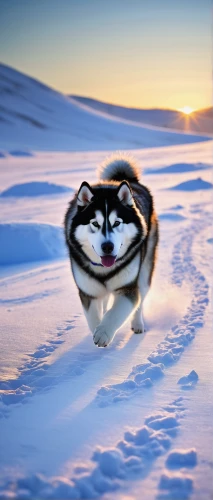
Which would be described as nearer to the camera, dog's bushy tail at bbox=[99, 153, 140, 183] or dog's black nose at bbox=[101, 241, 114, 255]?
dog's black nose at bbox=[101, 241, 114, 255]

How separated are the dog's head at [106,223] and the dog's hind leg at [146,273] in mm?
541

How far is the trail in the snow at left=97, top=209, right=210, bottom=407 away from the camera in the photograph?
2.39 metres

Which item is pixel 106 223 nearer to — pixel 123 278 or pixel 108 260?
pixel 108 260

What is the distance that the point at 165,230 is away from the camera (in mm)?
6793

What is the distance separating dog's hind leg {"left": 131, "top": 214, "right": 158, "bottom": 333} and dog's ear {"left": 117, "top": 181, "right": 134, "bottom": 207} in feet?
2.34

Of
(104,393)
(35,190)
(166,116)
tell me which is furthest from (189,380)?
(166,116)

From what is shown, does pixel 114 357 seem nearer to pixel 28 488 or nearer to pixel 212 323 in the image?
pixel 212 323

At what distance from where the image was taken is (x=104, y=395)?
236cm

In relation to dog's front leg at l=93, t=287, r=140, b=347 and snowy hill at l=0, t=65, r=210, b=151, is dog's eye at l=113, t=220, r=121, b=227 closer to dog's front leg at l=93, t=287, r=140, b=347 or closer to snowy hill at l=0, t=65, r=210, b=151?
dog's front leg at l=93, t=287, r=140, b=347

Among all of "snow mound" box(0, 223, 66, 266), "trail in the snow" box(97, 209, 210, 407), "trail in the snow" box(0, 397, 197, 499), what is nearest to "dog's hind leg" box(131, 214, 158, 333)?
"trail in the snow" box(97, 209, 210, 407)

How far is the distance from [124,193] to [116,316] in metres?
0.77

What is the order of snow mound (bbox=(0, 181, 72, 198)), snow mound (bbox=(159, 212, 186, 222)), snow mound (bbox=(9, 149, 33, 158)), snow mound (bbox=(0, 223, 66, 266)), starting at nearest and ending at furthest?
1. snow mound (bbox=(0, 223, 66, 266))
2. snow mound (bbox=(159, 212, 186, 222))
3. snow mound (bbox=(0, 181, 72, 198))
4. snow mound (bbox=(9, 149, 33, 158))

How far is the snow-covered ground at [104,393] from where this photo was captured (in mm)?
1708

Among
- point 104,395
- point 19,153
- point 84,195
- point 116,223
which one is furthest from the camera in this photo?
point 19,153
